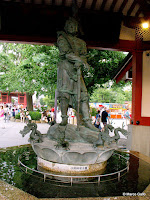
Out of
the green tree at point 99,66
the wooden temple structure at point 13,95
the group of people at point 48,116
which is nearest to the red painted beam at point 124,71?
the green tree at point 99,66

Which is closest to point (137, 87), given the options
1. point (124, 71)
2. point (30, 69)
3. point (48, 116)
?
point (124, 71)

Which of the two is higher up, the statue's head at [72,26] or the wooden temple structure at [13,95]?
the statue's head at [72,26]

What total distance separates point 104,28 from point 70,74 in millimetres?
3098

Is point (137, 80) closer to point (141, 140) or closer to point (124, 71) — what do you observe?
point (124, 71)

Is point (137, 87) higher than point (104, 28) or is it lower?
lower

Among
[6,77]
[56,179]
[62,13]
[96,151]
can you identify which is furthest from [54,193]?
[6,77]

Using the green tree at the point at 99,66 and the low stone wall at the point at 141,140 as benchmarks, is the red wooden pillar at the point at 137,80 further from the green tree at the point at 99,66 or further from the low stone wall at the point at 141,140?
the green tree at the point at 99,66

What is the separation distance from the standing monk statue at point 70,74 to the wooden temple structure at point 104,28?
1.74 metres

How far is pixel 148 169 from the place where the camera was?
4074 millimetres

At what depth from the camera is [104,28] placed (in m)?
6.59

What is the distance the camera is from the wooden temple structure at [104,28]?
239 inches

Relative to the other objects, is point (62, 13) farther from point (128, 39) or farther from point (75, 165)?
point (75, 165)

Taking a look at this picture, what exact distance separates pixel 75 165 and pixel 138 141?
4132mm

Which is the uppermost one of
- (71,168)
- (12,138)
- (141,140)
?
(71,168)
